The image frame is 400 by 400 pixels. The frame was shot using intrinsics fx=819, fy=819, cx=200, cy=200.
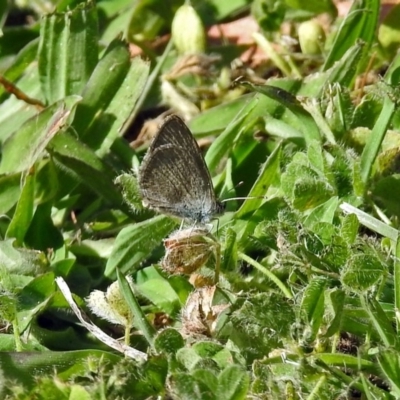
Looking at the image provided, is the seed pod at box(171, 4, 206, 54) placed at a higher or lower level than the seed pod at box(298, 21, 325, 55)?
higher

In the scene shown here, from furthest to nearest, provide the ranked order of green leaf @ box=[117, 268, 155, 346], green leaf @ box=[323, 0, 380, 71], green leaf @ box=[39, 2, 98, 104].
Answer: green leaf @ box=[39, 2, 98, 104] < green leaf @ box=[323, 0, 380, 71] < green leaf @ box=[117, 268, 155, 346]

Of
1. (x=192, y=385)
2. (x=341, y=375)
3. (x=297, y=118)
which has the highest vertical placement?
(x=297, y=118)

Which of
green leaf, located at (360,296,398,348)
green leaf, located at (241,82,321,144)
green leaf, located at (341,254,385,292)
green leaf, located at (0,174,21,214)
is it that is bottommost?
green leaf, located at (360,296,398,348)

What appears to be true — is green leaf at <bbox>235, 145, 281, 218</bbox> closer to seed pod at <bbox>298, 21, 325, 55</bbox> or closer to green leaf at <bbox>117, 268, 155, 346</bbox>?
green leaf at <bbox>117, 268, 155, 346</bbox>

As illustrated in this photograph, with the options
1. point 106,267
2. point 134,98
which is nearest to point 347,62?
point 134,98

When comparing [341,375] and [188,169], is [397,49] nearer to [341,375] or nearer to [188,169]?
[188,169]

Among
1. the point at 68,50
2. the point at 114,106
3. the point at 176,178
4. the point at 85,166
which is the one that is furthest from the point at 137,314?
the point at 68,50

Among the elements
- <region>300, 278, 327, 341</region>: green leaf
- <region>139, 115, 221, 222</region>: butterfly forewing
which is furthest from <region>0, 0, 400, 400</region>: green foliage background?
<region>139, 115, 221, 222</region>: butterfly forewing

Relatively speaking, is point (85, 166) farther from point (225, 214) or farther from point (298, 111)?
point (298, 111)

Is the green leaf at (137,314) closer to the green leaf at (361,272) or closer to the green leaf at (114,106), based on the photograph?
the green leaf at (361,272)
